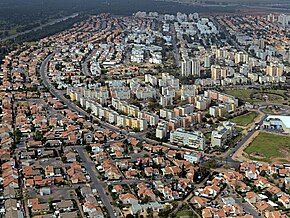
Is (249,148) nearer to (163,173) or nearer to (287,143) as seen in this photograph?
(287,143)

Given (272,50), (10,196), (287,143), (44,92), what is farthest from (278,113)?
(272,50)

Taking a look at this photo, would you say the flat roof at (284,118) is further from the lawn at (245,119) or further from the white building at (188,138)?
the white building at (188,138)

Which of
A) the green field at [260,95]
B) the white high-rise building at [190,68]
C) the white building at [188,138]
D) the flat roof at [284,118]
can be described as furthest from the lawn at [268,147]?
the white high-rise building at [190,68]

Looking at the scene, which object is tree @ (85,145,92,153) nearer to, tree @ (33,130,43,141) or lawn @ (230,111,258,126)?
tree @ (33,130,43,141)

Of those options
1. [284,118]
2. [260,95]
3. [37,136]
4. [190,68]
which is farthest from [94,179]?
[190,68]

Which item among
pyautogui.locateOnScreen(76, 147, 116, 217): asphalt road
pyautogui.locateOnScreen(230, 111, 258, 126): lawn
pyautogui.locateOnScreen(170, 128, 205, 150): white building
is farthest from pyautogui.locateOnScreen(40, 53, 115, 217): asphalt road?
pyautogui.locateOnScreen(230, 111, 258, 126): lawn
